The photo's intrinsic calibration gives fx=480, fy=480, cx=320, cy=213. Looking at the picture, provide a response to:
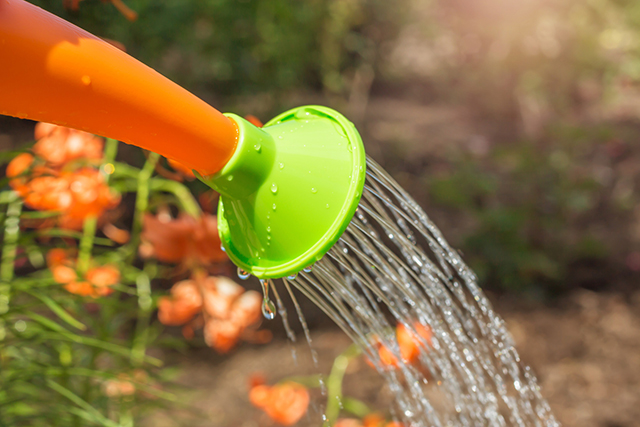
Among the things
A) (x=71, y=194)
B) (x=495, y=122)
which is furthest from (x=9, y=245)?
(x=495, y=122)

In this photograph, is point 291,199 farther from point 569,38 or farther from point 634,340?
point 569,38

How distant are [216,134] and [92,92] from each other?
9 cm

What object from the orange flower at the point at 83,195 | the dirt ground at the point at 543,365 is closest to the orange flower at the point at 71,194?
the orange flower at the point at 83,195

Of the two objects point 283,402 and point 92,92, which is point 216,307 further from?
point 92,92

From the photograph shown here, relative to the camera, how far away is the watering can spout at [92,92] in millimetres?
279

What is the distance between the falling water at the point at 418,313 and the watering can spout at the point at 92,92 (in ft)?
0.58

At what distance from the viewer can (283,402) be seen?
107 centimetres

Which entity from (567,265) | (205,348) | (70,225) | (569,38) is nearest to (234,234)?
(70,225)

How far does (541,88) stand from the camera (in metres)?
3.65

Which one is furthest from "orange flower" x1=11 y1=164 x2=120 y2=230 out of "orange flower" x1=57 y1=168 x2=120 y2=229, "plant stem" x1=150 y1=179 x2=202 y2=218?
"plant stem" x1=150 y1=179 x2=202 y2=218

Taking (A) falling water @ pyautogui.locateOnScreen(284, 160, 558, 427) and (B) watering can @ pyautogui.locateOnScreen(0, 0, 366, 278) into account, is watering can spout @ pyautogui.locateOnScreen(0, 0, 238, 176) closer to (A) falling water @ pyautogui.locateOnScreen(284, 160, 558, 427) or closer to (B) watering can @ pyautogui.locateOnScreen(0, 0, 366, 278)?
(B) watering can @ pyautogui.locateOnScreen(0, 0, 366, 278)

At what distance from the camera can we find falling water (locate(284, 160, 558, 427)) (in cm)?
54

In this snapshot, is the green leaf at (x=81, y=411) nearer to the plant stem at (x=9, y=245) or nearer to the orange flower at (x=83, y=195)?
the plant stem at (x=9, y=245)

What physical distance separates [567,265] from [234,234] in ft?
7.35
